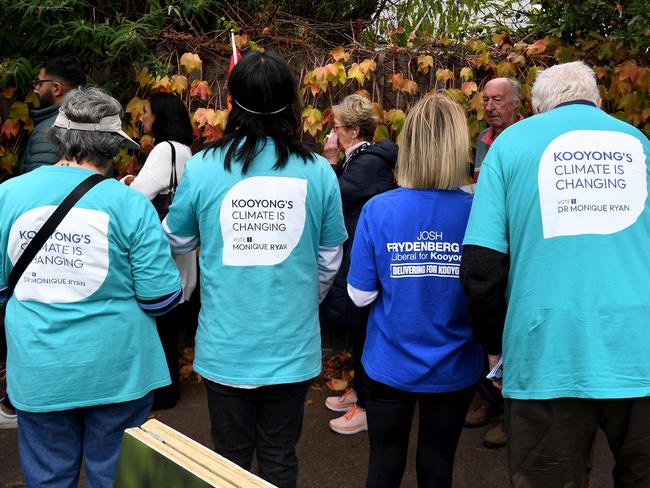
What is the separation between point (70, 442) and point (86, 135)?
1.03 meters

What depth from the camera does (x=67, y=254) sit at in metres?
2.28

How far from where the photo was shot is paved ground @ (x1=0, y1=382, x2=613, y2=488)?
3.52 m

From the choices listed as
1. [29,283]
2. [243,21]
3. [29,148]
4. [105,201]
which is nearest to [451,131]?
[105,201]

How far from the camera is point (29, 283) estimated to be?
2.32 meters

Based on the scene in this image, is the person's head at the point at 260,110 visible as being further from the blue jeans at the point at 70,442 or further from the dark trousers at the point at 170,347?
the dark trousers at the point at 170,347

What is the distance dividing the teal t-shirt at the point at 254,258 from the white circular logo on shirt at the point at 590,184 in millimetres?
785

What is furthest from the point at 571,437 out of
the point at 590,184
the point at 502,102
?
the point at 502,102

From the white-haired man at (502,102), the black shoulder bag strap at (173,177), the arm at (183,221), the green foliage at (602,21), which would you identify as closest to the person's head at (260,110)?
the arm at (183,221)

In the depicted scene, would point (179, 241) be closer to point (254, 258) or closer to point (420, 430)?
point (254, 258)

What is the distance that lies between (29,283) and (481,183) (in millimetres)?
1472

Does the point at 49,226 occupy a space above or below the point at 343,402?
above

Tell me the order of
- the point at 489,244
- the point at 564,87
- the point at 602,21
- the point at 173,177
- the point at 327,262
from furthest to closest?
the point at 602,21 < the point at 173,177 < the point at 327,262 < the point at 564,87 < the point at 489,244

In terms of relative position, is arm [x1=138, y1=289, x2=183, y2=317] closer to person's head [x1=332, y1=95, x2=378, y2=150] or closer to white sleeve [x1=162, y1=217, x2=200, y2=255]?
white sleeve [x1=162, y1=217, x2=200, y2=255]

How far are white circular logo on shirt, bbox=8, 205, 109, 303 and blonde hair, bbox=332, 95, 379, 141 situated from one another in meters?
1.85
